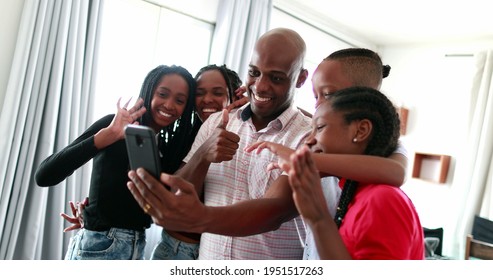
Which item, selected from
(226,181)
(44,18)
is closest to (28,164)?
(44,18)

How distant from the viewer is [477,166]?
4.36 m

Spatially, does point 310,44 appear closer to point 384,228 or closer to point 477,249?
point 477,249

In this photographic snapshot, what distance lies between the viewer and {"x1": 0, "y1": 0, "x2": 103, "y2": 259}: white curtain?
257 cm

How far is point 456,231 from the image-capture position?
14.7 ft

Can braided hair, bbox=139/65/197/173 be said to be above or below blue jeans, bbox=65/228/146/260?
above

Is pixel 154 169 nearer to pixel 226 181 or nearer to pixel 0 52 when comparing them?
pixel 226 181

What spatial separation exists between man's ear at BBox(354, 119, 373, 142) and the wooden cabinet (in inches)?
166

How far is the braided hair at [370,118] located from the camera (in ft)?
2.83

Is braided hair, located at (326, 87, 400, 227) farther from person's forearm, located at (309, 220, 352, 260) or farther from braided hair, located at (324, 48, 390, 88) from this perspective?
braided hair, located at (324, 48, 390, 88)

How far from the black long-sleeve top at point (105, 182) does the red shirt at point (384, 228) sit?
839 millimetres

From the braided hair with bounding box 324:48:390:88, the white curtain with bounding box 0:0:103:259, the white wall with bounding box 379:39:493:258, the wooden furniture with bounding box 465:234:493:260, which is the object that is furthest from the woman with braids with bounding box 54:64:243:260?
the white wall with bounding box 379:39:493:258

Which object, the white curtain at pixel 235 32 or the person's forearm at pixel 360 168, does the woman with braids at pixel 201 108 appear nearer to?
the person's forearm at pixel 360 168

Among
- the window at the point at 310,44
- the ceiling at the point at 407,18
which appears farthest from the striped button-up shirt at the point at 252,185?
the window at the point at 310,44

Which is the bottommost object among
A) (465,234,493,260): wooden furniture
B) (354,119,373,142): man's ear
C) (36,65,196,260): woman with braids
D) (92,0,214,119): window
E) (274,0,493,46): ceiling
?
(465,234,493,260): wooden furniture
